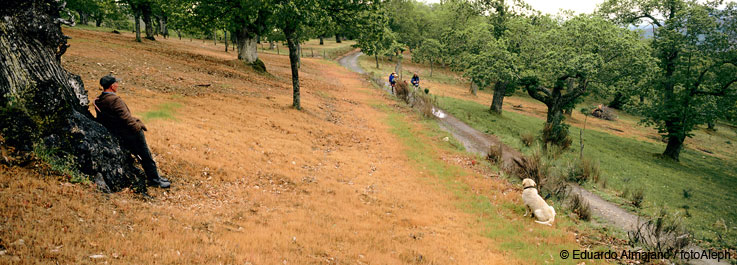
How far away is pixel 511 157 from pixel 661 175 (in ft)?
38.4

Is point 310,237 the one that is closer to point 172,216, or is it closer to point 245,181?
point 172,216

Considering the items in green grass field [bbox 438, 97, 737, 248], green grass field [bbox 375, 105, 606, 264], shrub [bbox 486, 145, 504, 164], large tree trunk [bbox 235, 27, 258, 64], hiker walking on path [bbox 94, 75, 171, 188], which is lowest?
green grass field [bbox 438, 97, 737, 248]

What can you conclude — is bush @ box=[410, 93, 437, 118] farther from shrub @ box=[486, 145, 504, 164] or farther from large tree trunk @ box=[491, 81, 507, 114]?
shrub @ box=[486, 145, 504, 164]

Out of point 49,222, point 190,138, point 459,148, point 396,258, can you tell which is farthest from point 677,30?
point 49,222

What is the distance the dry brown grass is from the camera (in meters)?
5.19

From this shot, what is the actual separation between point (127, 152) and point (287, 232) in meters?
3.81

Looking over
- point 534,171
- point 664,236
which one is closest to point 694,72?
point 534,171

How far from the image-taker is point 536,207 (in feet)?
34.8

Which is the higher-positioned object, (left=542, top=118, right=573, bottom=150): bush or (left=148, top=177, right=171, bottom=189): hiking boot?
(left=148, top=177, right=171, bottom=189): hiking boot

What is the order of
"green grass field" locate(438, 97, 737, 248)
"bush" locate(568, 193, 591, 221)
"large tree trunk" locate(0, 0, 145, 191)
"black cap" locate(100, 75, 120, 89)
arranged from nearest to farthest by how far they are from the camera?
1. "large tree trunk" locate(0, 0, 145, 191)
2. "black cap" locate(100, 75, 120, 89)
3. "bush" locate(568, 193, 591, 221)
4. "green grass field" locate(438, 97, 737, 248)

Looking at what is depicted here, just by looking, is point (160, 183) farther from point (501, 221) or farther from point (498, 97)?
point (498, 97)

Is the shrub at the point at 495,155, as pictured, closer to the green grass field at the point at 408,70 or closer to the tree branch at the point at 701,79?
the tree branch at the point at 701,79

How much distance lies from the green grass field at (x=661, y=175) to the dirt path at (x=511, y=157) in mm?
777

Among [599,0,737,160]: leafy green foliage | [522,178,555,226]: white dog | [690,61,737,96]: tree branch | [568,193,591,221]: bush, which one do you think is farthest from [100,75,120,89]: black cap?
[690,61,737,96]: tree branch
